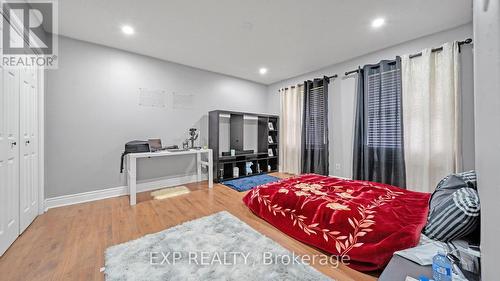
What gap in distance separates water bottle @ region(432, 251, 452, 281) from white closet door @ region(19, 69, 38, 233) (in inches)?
136

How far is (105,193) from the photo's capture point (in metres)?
3.11

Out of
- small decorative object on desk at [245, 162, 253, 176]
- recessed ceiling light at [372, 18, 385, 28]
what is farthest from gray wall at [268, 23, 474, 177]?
small decorative object on desk at [245, 162, 253, 176]

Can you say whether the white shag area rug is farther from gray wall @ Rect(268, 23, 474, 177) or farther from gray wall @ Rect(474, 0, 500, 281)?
gray wall @ Rect(268, 23, 474, 177)

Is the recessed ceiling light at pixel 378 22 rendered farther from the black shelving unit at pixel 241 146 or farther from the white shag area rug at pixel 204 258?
the white shag area rug at pixel 204 258

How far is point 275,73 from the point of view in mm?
4574

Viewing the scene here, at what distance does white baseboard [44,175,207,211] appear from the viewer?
273 cm

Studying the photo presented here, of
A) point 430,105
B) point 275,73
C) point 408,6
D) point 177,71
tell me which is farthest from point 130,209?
point 430,105

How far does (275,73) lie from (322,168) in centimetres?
248

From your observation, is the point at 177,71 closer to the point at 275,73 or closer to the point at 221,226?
the point at 275,73

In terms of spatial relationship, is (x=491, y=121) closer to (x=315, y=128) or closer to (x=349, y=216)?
(x=349, y=216)

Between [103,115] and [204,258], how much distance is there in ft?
9.61

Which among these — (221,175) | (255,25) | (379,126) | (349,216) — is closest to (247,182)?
(221,175)

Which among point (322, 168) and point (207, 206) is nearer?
point (207, 206)

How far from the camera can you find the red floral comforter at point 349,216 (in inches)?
55.7
